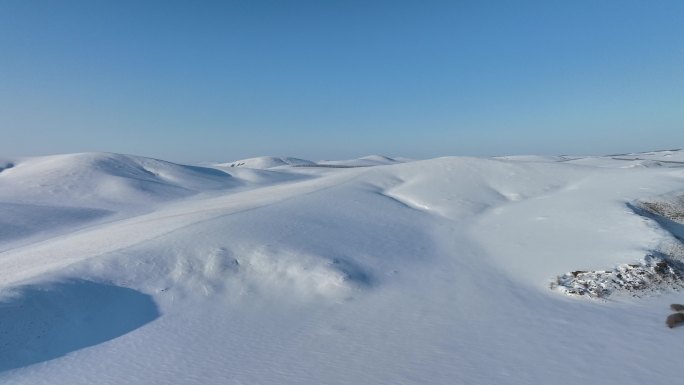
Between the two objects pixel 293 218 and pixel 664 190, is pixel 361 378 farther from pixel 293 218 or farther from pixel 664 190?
pixel 664 190

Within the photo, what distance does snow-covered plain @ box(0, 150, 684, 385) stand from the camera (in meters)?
8.08

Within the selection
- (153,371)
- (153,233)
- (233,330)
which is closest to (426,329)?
(233,330)

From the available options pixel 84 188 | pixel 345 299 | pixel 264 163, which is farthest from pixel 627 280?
pixel 264 163

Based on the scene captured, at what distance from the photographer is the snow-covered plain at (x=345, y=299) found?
808 cm

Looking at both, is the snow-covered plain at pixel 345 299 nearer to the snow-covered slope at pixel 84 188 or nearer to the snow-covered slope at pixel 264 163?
the snow-covered slope at pixel 84 188

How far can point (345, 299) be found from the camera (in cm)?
1198

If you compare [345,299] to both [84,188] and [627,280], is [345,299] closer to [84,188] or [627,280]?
[627,280]

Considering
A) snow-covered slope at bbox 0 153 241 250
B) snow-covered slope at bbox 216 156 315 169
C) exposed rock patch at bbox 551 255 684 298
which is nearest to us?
exposed rock patch at bbox 551 255 684 298

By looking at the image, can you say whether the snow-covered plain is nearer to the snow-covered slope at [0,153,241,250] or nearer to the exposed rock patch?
the exposed rock patch

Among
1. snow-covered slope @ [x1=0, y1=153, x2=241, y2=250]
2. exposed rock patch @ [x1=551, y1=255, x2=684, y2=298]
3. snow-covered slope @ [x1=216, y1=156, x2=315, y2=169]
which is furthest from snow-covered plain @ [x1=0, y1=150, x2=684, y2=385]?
snow-covered slope @ [x1=216, y1=156, x2=315, y2=169]

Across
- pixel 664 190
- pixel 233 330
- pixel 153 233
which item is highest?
pixel 664 190

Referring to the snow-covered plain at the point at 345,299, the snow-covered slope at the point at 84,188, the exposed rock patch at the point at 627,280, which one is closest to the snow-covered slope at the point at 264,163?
the snow-covered slope at the point at 84,188

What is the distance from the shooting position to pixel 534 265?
14383 mm

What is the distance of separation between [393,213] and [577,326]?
1349 centimetres
